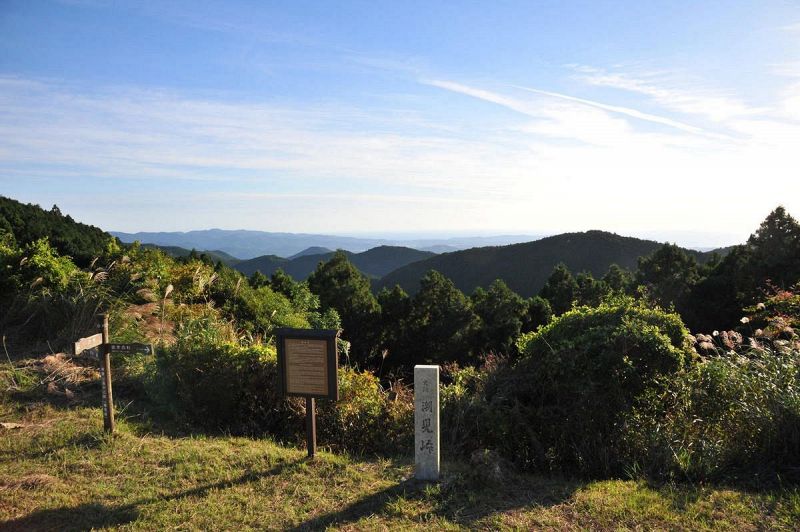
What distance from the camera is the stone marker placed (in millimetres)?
4586

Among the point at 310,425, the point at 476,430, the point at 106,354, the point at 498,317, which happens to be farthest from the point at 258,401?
the point at 498,317

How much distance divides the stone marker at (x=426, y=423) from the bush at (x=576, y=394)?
34.6 inches

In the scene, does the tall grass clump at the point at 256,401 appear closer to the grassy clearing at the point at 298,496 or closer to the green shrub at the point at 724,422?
the grassy clearing at the point at 298,496

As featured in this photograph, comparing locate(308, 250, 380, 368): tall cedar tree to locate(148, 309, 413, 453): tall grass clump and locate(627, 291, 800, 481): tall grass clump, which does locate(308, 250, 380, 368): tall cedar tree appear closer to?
locate(148, 309, 413, 453): tall grass clump

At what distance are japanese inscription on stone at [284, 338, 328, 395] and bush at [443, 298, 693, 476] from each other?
5.28ft

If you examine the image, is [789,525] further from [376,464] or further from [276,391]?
[276,391]

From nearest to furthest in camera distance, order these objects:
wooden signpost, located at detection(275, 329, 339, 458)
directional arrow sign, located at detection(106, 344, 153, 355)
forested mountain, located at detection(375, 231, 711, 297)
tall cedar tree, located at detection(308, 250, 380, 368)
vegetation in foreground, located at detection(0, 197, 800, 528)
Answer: vegetation in foreground, located at detection(0, 197, 800, 528)
wooden signpost, located at detection(275, 329, 339, 458)
directional arrow sign, located at detection(106, 344, 153, 355)
tall cedar tree, located at detection(308, 250, 380, 368)
forested mountain, located at detection(375, 231, 711, 297)

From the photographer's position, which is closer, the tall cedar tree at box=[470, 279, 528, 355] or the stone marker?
the stone marker

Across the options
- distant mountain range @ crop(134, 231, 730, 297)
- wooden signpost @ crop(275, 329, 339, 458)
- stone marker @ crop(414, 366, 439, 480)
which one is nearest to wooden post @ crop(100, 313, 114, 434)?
wooden signpost @ crop(275, 329, 339, 458)

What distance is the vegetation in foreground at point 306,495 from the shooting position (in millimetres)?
3902

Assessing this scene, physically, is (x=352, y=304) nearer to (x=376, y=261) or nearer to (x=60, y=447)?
(x=60, y=447)

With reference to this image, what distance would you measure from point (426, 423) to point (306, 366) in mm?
1303

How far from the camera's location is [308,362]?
493 cm

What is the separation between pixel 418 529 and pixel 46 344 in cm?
795
